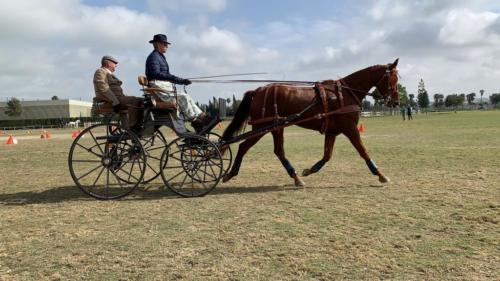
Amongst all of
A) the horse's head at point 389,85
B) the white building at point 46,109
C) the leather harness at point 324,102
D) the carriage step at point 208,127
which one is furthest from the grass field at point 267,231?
the white building at point 46,109

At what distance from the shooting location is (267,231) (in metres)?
5.60

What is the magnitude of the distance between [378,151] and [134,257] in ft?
37.3

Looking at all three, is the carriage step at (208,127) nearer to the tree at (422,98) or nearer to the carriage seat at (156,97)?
the carriage seat at (156,97)

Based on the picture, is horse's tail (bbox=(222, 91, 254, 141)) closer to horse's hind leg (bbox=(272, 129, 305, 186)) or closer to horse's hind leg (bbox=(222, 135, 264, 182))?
horse's hind leg (bbox=(222, 135, 264, 182))

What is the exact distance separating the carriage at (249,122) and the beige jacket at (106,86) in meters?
0.22

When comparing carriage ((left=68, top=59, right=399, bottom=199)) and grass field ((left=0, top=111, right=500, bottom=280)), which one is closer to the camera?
grass field ((left=0, top=111, right=500, bottom=280))

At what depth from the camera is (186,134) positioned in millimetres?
7883

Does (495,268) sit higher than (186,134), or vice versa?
(186,134)

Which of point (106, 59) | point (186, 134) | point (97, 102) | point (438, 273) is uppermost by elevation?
point (106, 59)

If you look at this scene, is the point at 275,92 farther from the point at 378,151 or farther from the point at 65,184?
the point at 378,151

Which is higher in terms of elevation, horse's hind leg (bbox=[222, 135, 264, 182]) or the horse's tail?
the horse's tail

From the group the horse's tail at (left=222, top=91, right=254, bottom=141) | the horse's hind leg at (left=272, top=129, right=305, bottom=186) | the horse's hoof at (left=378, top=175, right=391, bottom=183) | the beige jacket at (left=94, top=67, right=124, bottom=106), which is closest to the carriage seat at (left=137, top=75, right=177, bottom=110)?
the beige jacket at (left=94, top=67, right=124, bottom=106)

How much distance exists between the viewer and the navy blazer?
781 cm

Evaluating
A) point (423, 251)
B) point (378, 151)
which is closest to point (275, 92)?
point (423, 251)
